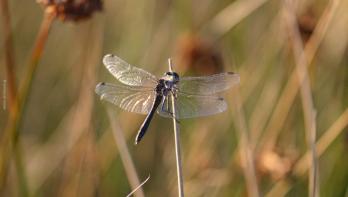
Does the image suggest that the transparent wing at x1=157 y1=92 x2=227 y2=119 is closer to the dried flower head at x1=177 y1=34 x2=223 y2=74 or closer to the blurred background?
the blurred background

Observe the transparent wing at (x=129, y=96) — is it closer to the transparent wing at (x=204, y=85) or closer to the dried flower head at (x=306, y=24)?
the transparent wing at (x=204, y=85)

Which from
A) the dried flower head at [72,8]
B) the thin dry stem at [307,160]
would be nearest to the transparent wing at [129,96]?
the dried flower head at [72,8]

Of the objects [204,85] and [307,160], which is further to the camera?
[307,160]

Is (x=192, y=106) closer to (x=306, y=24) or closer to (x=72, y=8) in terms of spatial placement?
(x=72, y=8)

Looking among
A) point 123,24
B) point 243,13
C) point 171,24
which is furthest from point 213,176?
point 123,24

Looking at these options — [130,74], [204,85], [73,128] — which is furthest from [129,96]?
[73,128]

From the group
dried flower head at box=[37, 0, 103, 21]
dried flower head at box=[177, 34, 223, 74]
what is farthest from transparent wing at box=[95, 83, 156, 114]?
dried flower head at box=[177, 34, 223, 74]
